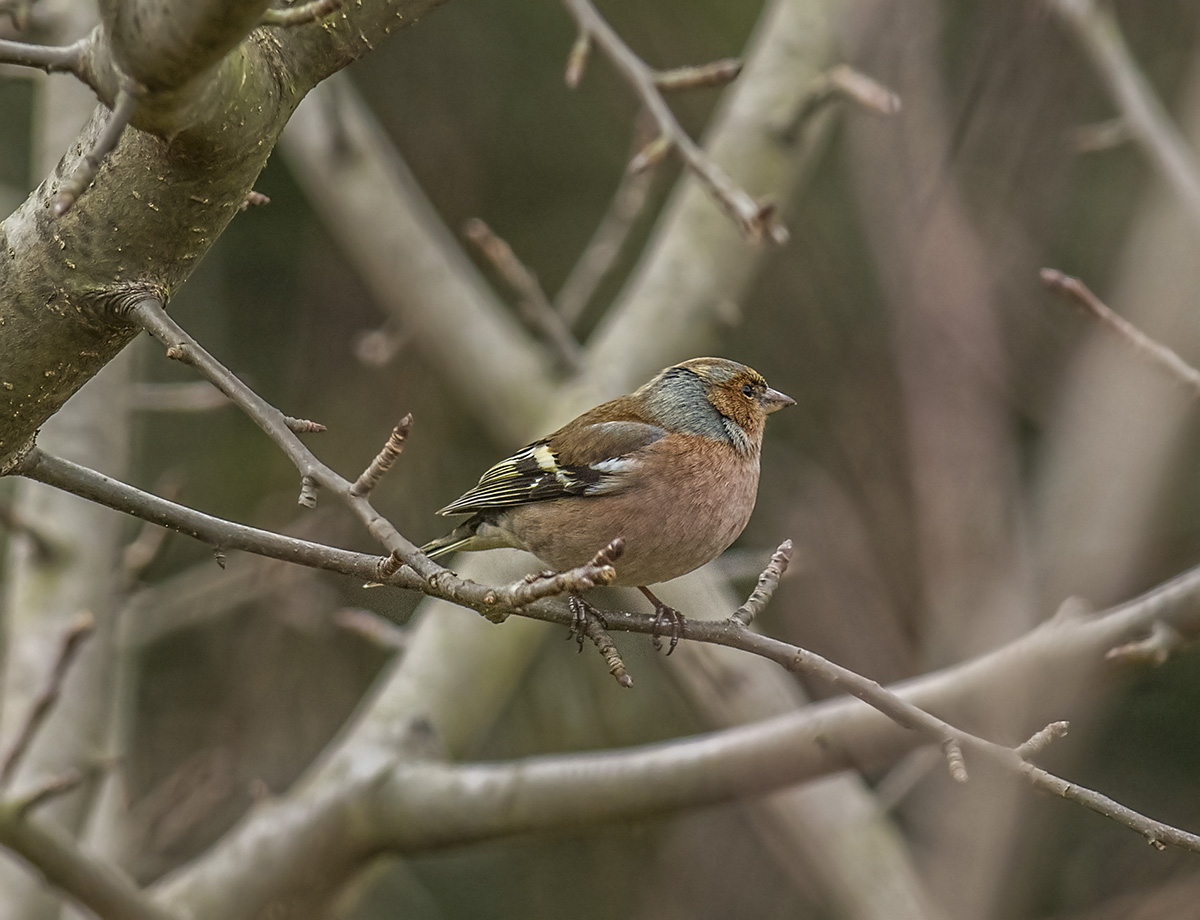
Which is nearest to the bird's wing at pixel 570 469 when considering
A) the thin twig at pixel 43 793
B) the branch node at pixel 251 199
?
the thin twig at pixel 43 793

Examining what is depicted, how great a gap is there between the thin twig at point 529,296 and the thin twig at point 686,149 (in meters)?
1.22

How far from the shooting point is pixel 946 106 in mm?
6359

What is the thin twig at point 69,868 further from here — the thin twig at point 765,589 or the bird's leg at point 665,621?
the thin twig at point 765,589

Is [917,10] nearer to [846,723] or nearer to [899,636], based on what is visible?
[899,636]

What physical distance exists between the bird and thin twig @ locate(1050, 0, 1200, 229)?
1799 mm

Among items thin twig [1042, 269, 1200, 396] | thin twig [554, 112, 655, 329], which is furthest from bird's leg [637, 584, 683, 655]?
thin twig [554, 112, 655, 329]

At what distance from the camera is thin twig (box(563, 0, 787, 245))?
2.90m

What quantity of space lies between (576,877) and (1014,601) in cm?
350

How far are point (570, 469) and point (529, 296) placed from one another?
1291 mm

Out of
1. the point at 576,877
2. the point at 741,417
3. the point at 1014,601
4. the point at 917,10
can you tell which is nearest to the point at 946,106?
the point at 917,10

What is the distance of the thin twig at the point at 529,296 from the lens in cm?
468

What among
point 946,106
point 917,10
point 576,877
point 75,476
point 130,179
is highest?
point 130,179

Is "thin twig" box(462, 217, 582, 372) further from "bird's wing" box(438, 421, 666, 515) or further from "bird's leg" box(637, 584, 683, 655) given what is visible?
"bird's leg" box(637, 584, 683, 655)

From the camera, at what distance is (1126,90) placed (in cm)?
479
